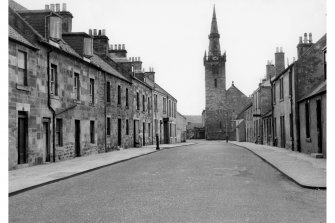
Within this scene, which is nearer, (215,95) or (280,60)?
(280,60)

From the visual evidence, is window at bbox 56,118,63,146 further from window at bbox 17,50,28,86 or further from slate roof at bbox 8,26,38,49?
slate roof at bbox 8,26,38,49

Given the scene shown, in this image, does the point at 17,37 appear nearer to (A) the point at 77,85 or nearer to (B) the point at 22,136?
(B) the point at 22,136

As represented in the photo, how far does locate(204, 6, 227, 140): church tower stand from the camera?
79.6 metres

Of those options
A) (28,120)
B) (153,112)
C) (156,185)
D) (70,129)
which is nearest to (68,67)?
(70,129)

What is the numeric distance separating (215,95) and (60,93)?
6107 centimetres

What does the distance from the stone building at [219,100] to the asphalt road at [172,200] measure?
215 ft

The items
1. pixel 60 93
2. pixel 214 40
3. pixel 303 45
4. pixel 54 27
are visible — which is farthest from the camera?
pixel 214 40

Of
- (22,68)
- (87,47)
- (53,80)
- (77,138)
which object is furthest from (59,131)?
(87,47)

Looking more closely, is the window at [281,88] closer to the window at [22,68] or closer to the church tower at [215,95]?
the window at [22,68]

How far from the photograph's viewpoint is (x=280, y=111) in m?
32.2

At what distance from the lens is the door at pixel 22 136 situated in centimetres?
1691

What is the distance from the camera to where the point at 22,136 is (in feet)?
56.1
